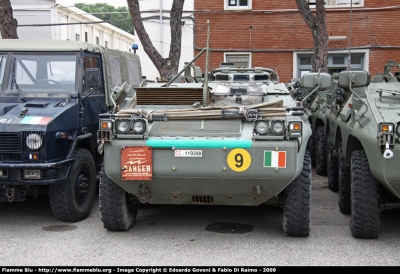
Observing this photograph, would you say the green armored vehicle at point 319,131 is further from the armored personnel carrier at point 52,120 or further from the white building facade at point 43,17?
the white building facade at point 43,17

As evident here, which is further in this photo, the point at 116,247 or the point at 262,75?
the point at 262,75

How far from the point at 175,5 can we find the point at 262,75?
5087mm

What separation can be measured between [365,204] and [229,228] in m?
1.53

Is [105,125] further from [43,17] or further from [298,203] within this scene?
[43,17]

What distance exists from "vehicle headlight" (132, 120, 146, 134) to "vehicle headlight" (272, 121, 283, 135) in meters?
1.28

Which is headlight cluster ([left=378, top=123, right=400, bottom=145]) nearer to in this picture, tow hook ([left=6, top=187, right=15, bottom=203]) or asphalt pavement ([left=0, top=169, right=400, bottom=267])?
asphalt pavement ([left=0, top=169, right=400, bottom=267])

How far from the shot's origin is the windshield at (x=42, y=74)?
6.96 metres

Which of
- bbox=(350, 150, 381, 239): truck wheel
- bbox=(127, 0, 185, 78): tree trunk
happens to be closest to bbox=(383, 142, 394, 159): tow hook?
bbox=(350, 150, 381, 239): truck wheel

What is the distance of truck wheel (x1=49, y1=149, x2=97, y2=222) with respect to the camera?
6.41 m

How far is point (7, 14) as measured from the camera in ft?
39.1

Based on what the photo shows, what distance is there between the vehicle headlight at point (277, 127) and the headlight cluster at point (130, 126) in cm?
128

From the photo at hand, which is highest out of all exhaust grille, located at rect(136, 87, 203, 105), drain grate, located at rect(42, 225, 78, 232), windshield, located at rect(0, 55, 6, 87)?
windshield, located at rect(0, 55, 6, 87)

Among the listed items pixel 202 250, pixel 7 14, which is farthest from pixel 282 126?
pixel 7 14

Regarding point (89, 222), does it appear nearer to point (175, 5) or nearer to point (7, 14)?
point (7, 14)
